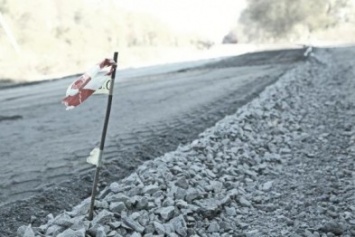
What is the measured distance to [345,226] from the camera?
191 inches

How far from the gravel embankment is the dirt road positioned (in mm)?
494

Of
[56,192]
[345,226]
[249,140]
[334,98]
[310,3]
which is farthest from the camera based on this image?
[310,3]

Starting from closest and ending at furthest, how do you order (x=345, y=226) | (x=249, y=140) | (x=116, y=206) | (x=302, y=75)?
(x=116, y=206), (x=345, y=226), (x=249, y=140), (x=302, y=75)

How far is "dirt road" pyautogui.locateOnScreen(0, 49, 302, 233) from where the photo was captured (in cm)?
546

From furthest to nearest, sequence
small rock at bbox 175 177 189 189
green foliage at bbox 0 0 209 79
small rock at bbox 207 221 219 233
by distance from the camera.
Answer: green foliage at bbox 0 0 209 79
small rock at bbox 175 177 189 189
small rock at bbox 207 221 219 233

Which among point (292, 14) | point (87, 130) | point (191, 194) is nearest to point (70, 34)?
point (292, 14)

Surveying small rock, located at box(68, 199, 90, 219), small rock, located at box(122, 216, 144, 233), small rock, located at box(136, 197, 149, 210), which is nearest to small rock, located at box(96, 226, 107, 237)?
small rock, located at box(122, 216, 144, 233)

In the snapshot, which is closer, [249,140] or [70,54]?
[249,140]

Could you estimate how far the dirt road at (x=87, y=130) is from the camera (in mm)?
5461

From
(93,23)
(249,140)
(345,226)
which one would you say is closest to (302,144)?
(249,140)

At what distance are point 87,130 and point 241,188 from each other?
3.72 m

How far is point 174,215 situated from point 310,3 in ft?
173

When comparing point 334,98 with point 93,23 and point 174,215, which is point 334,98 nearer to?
point 174,215

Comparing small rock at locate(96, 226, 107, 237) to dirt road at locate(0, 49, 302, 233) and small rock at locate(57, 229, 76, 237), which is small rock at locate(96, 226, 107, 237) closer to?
small rock at locate(57, 229, 76, 237)
